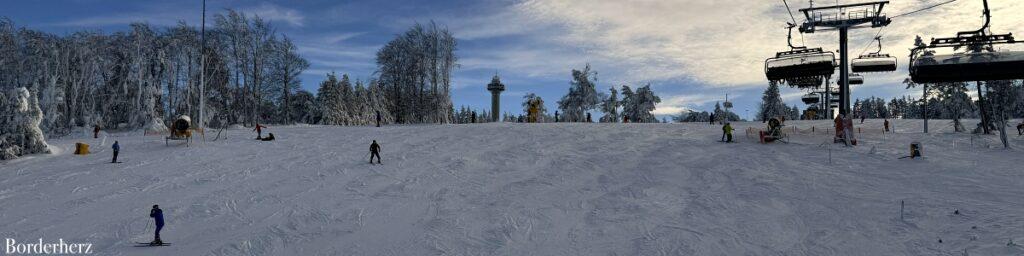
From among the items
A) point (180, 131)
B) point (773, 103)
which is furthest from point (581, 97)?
point (180, 131)

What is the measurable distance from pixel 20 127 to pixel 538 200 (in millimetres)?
25071

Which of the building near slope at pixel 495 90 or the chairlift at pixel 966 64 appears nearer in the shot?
the chairlift at pixel 966 64

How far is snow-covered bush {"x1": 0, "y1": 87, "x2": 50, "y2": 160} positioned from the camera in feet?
86.2

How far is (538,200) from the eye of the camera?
1664cm

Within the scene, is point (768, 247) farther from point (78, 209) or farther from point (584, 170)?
point (78, 209)

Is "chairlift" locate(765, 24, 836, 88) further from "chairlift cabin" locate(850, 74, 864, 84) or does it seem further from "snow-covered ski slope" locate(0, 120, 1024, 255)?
"chairlift cabin" locate(850, 74, 864, 84)

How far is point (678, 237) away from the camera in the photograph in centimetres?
1310

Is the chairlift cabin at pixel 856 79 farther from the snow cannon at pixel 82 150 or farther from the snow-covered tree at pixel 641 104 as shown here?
the snow cannon at pixel 82 150

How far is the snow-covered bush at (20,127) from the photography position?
2629 centimetres

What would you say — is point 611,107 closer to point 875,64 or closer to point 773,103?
point 773,103

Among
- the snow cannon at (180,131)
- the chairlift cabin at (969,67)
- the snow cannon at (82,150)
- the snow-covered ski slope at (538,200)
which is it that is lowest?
the snow-covered ski slope at (538,200)

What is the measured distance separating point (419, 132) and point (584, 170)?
16.0 m

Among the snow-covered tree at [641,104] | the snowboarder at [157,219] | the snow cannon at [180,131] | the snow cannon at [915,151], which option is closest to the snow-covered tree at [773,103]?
the snow-covered tree at [641,104]

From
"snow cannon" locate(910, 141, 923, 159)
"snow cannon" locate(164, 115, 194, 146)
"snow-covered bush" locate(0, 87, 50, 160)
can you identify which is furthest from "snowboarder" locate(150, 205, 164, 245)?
"snow cannon" locate(910, 141, 923, 159)
